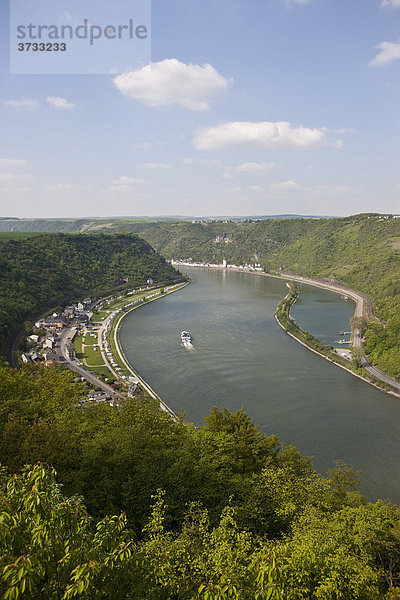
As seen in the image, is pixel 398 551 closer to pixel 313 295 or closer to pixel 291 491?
pixel 291 491

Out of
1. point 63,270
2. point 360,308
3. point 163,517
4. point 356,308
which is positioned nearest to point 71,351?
point 163,517

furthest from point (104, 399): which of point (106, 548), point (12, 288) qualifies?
point (12, 288)

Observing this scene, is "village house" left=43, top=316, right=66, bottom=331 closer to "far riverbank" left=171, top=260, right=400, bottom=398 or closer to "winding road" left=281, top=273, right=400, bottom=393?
"far riverbank" left=171, top=260, right=400, bottom=398

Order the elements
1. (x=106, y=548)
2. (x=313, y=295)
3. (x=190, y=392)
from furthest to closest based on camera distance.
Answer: (x=313, y=295) → (x=190, y=392) → (x=106, y=548)

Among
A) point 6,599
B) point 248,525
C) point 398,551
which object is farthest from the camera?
point 248,525

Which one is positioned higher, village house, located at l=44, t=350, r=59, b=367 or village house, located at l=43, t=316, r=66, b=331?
village house, located at l=43, t=316, r=66, b=331

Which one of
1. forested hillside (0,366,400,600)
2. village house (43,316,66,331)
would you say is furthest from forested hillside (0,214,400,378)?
village house (43,316,66,331)

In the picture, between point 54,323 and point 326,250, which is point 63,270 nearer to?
point 54,323
